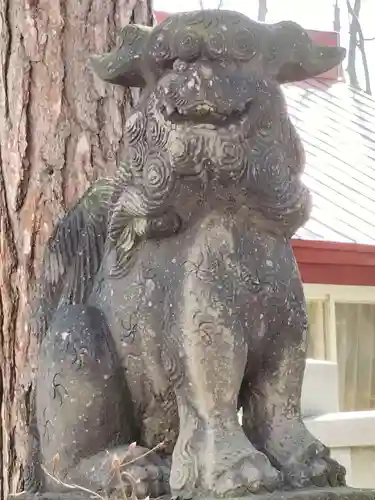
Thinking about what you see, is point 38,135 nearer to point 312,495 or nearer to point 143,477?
point 143,477

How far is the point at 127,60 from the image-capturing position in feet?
3.91

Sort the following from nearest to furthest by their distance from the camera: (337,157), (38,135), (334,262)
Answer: (38,135) < (334,262) < (337,157)

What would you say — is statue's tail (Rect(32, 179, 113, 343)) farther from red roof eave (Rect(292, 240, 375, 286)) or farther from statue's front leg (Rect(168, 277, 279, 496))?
red roof eave (Rect(292, 240, 375, 286))

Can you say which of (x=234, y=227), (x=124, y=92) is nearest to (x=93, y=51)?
(x=124, y=92)

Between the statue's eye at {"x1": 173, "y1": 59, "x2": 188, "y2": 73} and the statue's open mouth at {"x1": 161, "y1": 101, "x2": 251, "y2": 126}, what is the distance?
0.05 m

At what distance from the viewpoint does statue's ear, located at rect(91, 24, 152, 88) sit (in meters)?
1.19

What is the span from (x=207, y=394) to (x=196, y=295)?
128 mm

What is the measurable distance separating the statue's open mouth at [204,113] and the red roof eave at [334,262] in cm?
311

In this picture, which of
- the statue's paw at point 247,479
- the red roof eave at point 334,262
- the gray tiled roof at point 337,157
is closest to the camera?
the statue's paw at point 247,479

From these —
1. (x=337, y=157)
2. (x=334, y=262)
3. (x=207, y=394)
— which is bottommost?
(x=334, y=262)

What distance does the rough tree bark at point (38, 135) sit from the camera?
2004 millimetres

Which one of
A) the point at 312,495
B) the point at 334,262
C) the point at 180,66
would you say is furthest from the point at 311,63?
the point at 334,262

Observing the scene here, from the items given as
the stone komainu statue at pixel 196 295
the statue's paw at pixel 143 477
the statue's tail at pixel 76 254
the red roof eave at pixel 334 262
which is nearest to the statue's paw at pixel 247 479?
the stone komainu statue at pixel 196 295

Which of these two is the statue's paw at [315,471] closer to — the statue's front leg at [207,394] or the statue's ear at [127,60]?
the statue's front leg at [207,394]
